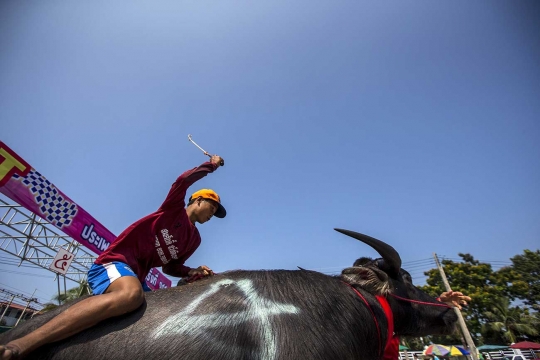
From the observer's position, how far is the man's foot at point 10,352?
1.41 metres

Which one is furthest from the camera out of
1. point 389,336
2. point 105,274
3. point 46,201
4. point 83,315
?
point 46,201

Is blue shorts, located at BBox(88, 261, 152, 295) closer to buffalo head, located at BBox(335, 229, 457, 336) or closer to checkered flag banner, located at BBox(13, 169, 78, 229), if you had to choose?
buffalo head, located at BBox(335, 229, 457, 336)

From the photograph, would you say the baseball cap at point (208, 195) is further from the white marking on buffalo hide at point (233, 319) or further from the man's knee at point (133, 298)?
the man's knee at point (133, 298)

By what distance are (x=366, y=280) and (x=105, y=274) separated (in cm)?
233

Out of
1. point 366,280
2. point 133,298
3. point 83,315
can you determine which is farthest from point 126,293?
point 366,280

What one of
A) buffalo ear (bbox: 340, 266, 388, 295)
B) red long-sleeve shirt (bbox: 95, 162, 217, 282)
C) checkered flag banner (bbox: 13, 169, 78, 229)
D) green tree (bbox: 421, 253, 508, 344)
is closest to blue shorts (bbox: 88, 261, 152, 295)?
red long-sleeve shirt (bbox: 95, 162, 217, 282)

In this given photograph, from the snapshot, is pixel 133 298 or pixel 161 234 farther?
pixel 161 234

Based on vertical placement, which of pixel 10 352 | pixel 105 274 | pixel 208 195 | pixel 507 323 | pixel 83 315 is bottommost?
pixel 10 352

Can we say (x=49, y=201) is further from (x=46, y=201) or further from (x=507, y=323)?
(x=507, y=323)

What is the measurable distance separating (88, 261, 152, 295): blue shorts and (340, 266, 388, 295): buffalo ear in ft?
6.53

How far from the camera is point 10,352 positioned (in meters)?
1.46

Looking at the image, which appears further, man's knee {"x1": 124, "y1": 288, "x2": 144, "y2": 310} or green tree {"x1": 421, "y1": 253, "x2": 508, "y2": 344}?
green tree {"x1": 421, "y1": 253, "x2": 508, "y2": 344}

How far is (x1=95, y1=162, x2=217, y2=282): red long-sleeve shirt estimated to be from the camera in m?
2.45

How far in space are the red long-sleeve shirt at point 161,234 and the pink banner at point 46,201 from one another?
24.8ft
